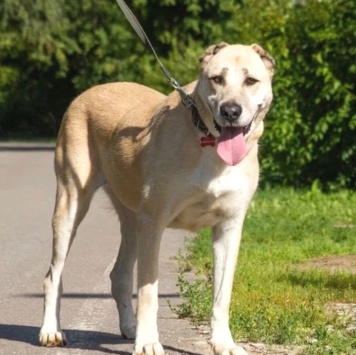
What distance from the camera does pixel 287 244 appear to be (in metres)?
12.3

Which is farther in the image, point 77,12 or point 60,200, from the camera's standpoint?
point 77,12

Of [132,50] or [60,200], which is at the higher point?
[60,200]

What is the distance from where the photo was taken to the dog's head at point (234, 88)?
6.74 metres

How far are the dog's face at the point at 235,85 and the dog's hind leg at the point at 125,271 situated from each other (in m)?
1.51

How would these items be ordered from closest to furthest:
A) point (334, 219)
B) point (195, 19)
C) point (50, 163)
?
point (334, 219)
point (50, 163)
point (195, 19)

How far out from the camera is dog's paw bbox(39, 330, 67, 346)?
24.8 feet

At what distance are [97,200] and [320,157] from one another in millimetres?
3238

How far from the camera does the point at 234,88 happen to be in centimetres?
683

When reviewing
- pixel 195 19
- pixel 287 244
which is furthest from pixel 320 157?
pixel 195 19

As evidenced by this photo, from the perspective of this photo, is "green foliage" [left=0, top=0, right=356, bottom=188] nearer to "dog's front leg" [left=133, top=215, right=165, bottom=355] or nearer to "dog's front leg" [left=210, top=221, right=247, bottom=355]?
"dog's front leg" [left=210, top=221, right=247, bottom=355]

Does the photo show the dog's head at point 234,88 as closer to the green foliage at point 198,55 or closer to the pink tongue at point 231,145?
the pink tongue at point 231,145

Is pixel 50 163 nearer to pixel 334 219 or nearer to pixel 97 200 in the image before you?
pixel 97 200

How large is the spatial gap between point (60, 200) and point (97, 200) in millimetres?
9853

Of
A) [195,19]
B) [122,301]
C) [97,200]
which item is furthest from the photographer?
[195,19]
